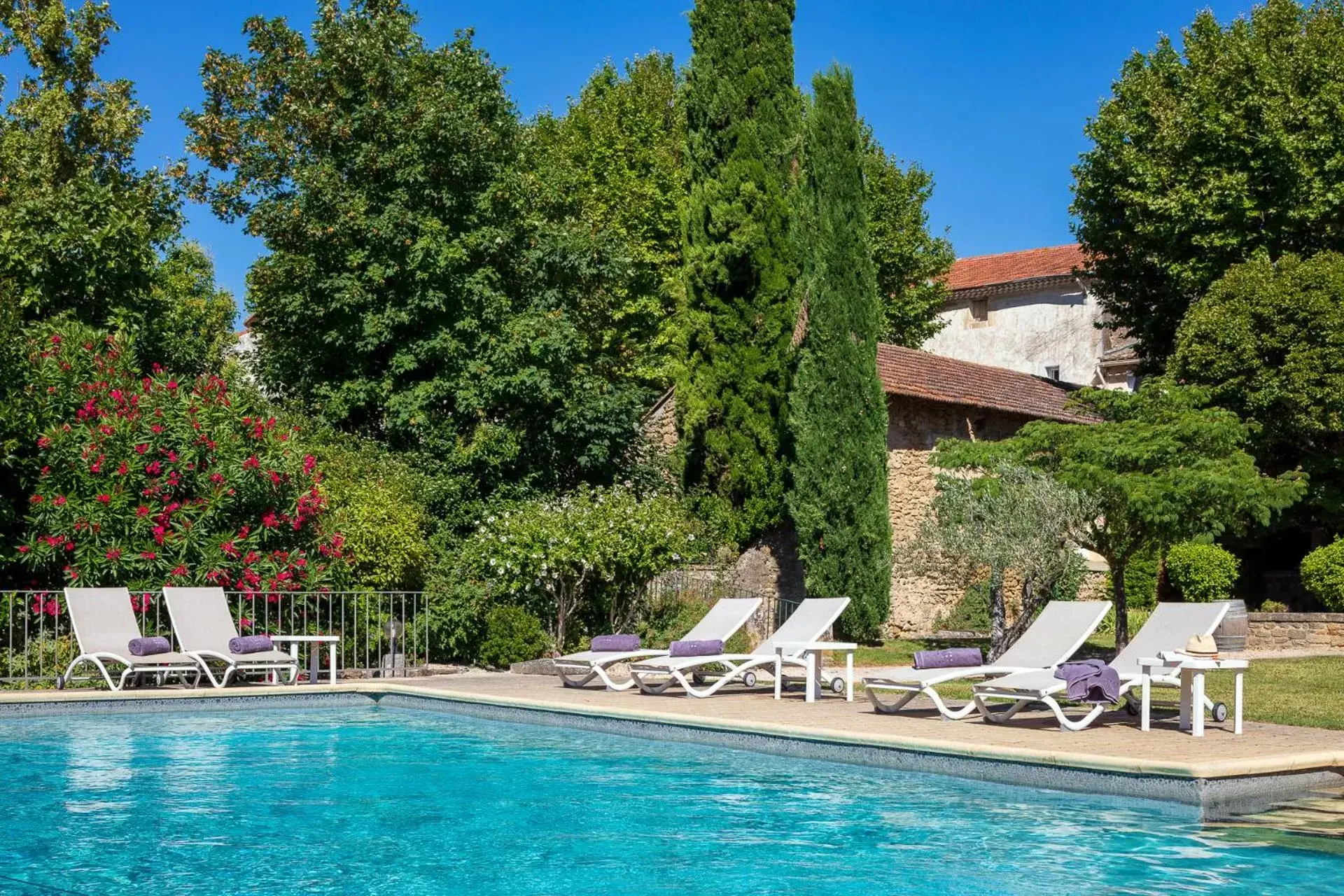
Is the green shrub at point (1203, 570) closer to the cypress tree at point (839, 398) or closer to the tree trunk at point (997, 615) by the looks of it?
the cypress tree at point (839, 398)

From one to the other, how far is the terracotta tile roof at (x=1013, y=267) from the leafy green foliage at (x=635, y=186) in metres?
13.9

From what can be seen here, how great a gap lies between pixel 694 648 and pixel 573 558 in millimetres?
4381

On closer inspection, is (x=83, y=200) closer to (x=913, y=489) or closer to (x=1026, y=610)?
(x=1026, y=610)

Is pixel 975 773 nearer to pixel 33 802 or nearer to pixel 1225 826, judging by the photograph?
pixel 1225 826

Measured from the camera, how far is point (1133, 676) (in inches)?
424

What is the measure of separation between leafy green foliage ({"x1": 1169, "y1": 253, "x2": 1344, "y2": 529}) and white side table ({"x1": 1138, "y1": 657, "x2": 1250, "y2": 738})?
13255 mm

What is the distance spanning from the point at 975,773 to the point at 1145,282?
21985 mm

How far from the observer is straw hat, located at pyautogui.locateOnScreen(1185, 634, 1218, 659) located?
10211mm

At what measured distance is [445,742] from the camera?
12102mm

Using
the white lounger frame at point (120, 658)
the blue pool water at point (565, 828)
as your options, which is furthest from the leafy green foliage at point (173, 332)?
the blue pool water at point (565, 828)

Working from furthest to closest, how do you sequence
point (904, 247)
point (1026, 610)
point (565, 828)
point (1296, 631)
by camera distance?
1. point (904, 247)
2. point (1296, 631)
3. point (1026, 610)
4. point (565, 828)

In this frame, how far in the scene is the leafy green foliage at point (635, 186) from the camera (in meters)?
31.7

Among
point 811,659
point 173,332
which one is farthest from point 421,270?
point 811,659

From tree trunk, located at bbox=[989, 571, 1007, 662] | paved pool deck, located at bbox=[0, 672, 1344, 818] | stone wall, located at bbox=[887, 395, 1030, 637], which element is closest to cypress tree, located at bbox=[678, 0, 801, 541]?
stone wall, located at bbox=[887, 395, 1030, 637]
